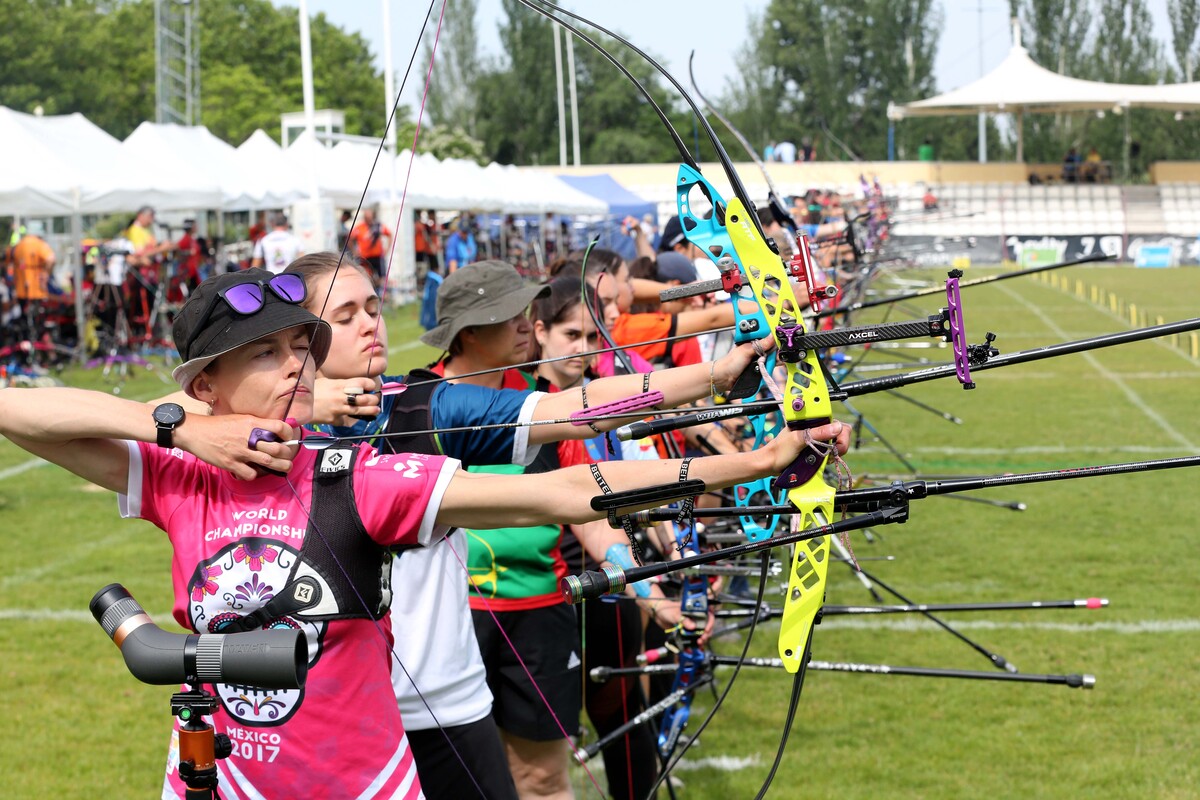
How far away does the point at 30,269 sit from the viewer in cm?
1518

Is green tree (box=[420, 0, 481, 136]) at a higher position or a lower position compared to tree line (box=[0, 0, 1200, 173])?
lower

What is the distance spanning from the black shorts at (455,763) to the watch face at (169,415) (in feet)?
3.59

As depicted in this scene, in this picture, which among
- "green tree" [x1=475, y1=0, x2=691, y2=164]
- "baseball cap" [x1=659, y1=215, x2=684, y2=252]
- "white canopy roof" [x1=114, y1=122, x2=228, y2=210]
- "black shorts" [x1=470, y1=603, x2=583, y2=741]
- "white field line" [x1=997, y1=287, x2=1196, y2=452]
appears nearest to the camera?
"black shorts" [x1=470, y1=603, x2=583, y2=741]

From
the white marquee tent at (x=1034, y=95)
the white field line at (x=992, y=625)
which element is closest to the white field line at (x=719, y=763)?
the white field line at (x=992, y=625)

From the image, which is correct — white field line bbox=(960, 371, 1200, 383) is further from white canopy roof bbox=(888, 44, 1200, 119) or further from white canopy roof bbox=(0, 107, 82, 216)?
white canopy roof bbox=(888, 44, 1200, 119)

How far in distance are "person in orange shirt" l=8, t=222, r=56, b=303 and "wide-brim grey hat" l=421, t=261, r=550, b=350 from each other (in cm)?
1305

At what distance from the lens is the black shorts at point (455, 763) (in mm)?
2848

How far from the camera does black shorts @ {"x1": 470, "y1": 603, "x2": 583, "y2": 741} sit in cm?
334

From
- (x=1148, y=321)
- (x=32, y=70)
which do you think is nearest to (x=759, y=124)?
(x=1148, y=321)

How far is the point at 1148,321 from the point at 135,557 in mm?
15292

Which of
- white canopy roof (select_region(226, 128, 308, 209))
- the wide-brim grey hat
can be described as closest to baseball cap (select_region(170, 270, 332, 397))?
the wide-brim grey hat

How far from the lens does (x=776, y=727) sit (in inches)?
197

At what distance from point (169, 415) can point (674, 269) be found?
483 centimetres

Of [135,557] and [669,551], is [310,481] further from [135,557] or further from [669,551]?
[135,557]
